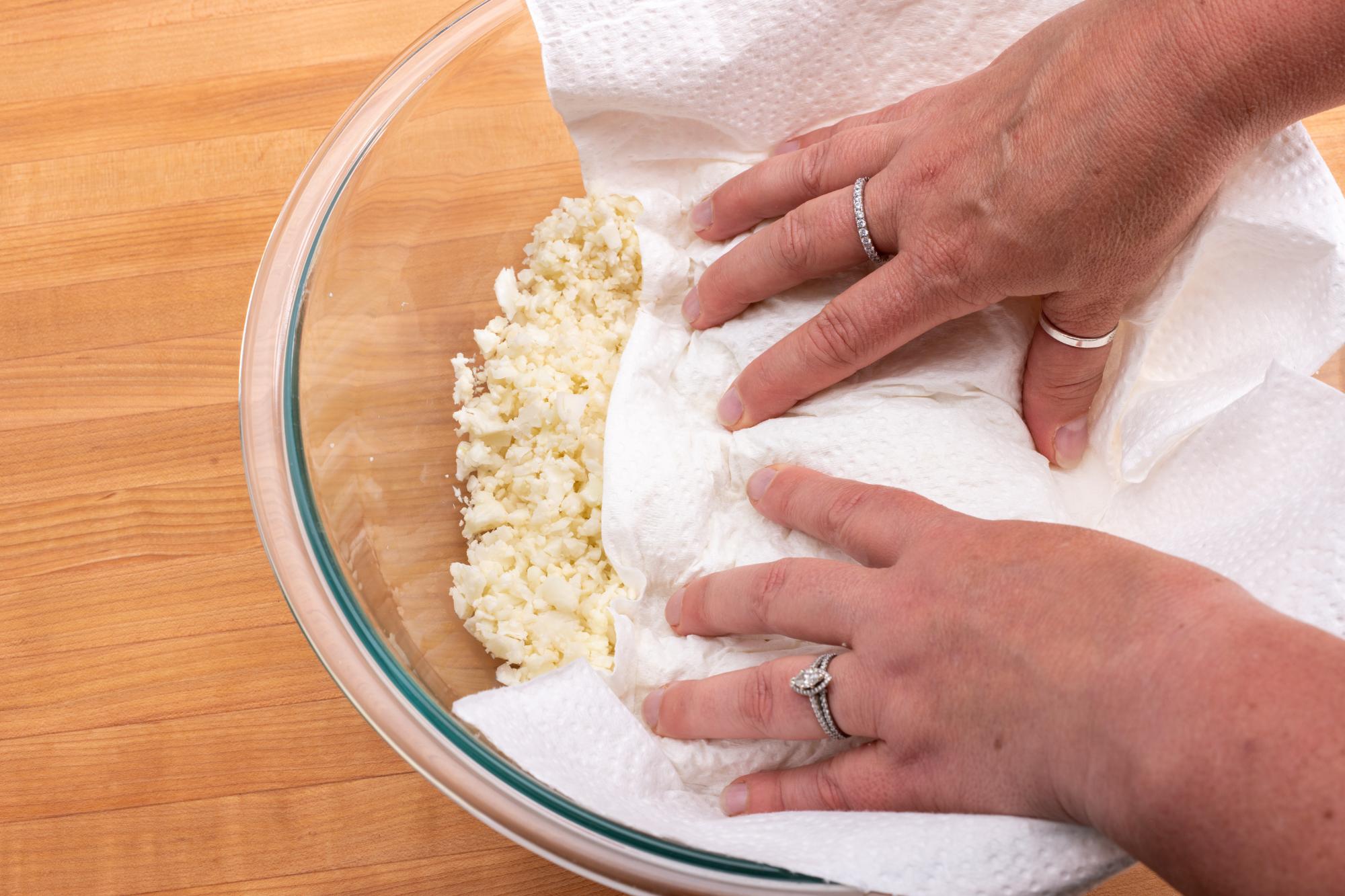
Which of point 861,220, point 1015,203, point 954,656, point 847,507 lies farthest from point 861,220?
point 954,656

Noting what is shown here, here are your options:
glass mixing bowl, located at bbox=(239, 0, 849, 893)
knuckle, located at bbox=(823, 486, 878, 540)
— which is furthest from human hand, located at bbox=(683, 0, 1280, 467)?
glass mixing bowl, located at bbox=(239, 0, 849, 893)

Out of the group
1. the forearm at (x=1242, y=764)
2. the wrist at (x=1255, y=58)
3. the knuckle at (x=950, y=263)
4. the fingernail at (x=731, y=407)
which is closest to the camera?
the forearm at (x=1242, y=764)

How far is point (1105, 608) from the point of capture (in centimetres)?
43

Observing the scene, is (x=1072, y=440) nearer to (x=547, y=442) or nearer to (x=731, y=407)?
(x=731, y=407)

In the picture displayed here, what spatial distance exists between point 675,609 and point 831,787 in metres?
0.18

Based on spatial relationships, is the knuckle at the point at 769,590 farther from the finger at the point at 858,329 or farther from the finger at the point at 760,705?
the finger at the point at 858,329

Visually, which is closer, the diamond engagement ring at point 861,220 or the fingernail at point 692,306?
the diamond engagement ring at point 861,220

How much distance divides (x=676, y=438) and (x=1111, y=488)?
332 mm

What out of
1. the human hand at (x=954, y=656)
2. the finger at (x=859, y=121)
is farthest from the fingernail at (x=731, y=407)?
the finger at (x=859, y=121)

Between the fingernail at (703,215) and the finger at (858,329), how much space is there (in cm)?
14

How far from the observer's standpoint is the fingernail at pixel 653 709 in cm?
61

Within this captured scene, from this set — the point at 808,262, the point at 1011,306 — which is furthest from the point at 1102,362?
the point at 808,262

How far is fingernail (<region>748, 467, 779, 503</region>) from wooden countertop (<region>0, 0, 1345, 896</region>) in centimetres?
30

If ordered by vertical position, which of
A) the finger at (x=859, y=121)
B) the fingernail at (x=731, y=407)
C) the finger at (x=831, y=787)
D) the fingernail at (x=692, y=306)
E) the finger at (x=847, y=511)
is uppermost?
the finger at (x=859, y=121)
